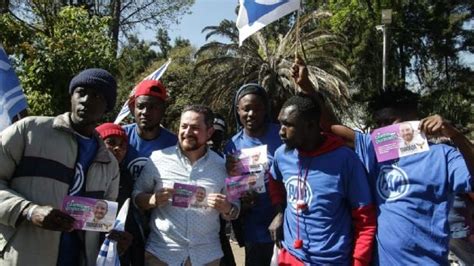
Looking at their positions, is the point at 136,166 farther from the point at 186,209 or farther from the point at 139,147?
the point at 186,209

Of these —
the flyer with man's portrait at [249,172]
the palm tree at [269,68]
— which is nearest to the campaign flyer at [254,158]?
the flyer with man's portrait at [249,172]

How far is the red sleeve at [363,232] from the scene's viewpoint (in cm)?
328

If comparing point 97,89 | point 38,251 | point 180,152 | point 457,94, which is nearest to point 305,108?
point 180,152

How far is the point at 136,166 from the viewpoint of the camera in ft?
13.8

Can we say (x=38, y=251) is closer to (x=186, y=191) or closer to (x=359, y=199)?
(x=186, y=191)

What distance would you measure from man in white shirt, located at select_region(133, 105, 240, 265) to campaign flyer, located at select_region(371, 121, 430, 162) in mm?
1090

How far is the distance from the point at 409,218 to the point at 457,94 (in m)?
27.0

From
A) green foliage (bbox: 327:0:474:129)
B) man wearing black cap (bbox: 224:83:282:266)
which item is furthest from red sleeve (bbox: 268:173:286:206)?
green foliage (bbox: 327:0:474:129)

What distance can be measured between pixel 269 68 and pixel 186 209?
15.6 metres

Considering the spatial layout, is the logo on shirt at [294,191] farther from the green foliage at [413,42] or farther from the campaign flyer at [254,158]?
the green foliage at [413,42]

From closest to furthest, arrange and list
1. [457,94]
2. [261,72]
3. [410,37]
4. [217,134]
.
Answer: [217,134] → [261,72] → [457,94] → [410,37]

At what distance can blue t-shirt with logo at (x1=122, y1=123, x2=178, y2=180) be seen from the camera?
420 centimetres

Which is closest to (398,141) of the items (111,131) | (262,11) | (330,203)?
(330,203)

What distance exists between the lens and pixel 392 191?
3373 mm
